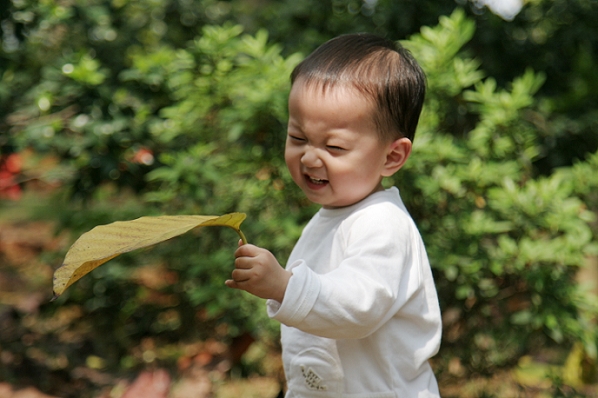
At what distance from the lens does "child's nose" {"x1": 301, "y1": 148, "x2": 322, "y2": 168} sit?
62.6 inches

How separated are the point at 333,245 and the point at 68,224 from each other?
231cm

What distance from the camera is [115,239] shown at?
4.36ft

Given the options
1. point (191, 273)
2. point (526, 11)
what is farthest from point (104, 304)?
point (526, 11)

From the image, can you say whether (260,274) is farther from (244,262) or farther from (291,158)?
(291,158)

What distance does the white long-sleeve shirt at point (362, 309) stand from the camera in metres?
1.40

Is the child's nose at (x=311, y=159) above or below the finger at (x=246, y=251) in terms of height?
above

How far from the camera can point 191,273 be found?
3275 mm

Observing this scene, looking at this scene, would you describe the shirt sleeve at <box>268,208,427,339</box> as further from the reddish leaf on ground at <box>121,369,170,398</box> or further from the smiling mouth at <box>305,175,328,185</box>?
the reddish leaf on ground at <box>121,369,170,398</box>

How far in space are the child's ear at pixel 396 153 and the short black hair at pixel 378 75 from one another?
19 mm

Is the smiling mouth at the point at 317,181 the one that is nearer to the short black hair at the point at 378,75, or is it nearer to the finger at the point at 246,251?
the short black hair at the point at 378,75

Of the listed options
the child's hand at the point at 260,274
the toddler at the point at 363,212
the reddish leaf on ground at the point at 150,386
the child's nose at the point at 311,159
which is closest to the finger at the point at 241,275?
the child's hand at the point at 260,274

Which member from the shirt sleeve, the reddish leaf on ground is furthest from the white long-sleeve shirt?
the reddish leaf on ground

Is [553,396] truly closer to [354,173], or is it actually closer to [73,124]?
[354,173]

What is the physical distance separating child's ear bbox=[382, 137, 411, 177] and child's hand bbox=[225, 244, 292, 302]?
17.4 inches
